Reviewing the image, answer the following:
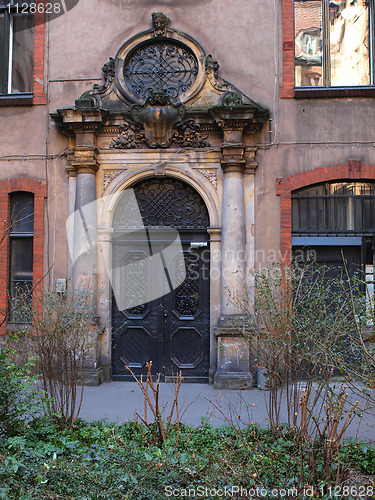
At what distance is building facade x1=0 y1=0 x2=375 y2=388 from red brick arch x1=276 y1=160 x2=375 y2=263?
25 millimetres

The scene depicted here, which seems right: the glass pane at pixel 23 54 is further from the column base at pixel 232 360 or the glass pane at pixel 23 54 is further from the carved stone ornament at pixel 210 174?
the column base at pixel 232 360

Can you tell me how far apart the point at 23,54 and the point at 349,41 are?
6.22 m

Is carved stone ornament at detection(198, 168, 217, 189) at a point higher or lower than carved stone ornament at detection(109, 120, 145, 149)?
lower

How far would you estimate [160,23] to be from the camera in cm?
802

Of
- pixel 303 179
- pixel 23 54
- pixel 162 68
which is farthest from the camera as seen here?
pixel 23 54

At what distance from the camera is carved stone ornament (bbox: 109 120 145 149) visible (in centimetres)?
801

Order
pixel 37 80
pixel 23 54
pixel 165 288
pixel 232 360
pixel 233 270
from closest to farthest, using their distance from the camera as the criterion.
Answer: pixel 232 360
pixel 233 270
pixel 165 288
pixel 37 80
pixel 23 54

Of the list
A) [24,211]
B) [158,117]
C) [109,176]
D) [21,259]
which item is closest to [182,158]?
[158,117]

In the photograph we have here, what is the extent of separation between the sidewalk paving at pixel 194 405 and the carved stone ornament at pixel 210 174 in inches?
141

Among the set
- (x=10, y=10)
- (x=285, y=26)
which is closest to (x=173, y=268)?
(x=285, y=26)

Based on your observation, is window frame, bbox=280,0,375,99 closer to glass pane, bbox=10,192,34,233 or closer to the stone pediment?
the stone pediment

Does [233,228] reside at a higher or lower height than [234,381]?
higher

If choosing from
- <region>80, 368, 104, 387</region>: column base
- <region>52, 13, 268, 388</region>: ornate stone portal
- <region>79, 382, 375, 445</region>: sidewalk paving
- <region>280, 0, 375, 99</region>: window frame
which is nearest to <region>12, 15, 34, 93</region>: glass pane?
<region>52, 13, 268, 388</region>: ornate stone portal

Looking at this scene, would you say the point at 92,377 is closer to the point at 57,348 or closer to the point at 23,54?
the point at 57,348
